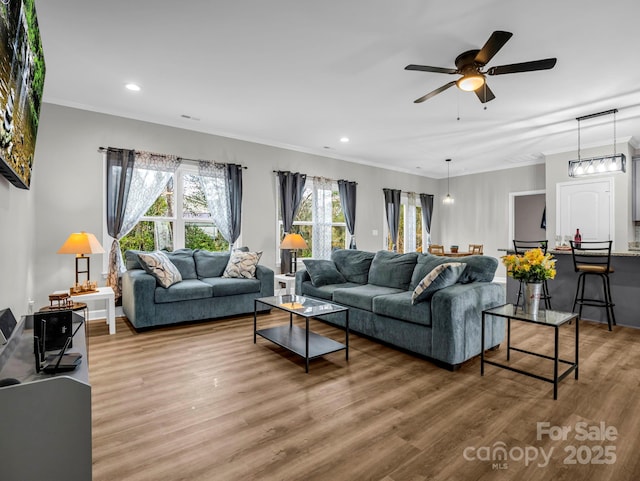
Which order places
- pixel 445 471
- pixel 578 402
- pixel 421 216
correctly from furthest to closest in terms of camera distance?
pixel 421 216
pixel 578 402
pixel 445 471

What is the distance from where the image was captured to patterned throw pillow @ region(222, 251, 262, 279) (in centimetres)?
483

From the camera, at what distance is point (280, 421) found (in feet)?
6.77

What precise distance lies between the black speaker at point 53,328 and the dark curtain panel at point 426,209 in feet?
27.0

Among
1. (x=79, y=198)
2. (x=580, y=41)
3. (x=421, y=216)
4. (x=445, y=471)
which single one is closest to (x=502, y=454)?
(x=445, y=471)

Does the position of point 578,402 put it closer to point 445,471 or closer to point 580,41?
point 445,471

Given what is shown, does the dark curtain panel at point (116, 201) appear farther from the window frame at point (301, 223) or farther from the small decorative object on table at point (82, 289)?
the window frame at point (301, 223)

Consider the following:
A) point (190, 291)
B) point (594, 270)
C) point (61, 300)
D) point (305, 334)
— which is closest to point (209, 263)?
point (190, 291)

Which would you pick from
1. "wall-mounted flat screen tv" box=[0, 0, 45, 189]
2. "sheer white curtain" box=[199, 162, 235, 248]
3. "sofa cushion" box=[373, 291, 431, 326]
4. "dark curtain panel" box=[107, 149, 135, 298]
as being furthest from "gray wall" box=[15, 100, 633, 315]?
"sofa cushion" box=[373, 291, 431, 326]

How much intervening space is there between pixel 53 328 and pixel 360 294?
2.71 m

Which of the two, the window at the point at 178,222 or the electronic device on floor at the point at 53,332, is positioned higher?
the window at the point at 178,222

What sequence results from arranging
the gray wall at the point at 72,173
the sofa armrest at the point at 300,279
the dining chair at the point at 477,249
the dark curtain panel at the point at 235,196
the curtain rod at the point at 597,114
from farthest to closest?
the dining chair at the point at 477,249 → the dark curtain panel at the point at 235,196 → the sofa armrest at the point at 300,279 → the curtain rod at the point at 597,114 → the gray wall at the point at 72,173

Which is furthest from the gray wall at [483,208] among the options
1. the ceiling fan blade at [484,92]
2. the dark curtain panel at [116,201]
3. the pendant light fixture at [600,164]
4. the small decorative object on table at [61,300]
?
the small decorative object on table at [61,300]

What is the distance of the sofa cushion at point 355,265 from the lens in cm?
452

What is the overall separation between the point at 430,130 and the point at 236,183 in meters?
3.30
